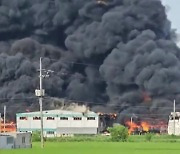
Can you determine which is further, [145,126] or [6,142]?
[145,126]

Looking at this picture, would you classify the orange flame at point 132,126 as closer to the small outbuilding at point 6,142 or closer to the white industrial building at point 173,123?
the white industrial building at point 173,123

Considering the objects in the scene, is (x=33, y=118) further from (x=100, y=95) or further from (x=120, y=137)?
(x=120, y=137)

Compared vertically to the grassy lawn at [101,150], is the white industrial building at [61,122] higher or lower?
higher

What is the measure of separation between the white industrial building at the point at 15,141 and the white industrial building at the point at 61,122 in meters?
33.1

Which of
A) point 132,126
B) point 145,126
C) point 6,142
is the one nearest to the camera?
point 6,142

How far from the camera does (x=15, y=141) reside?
45781 mm

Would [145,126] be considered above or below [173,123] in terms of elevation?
below

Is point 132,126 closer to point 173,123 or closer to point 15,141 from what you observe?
point 173,123

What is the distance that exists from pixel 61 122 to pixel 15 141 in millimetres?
35591

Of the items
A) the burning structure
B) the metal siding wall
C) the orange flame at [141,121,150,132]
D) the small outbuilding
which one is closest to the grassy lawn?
the small outbuilding

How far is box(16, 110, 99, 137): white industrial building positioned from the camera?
79.9 metres

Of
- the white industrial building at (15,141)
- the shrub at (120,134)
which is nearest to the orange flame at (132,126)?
the shrub at (120,134)

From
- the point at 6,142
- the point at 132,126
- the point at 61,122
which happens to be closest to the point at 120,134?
the point at 6,142

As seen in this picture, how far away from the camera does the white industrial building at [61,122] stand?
79.9 metres
